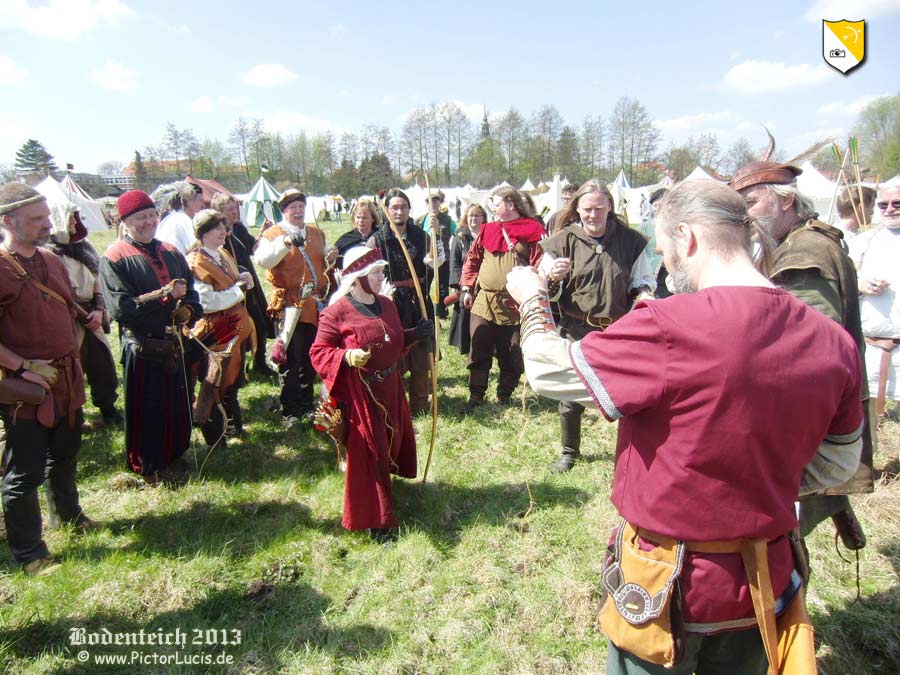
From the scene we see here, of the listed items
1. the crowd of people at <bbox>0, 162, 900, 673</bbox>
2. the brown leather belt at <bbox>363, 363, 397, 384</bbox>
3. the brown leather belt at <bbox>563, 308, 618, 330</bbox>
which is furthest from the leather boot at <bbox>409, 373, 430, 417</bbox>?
the brown leather belt at <bbox>363, 363, 397, 384</bbox>

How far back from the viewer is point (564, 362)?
1.44 metres

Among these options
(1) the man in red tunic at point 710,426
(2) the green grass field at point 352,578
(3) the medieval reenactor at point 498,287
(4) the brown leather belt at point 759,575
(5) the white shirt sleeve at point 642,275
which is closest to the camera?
(1) the man in red tunic at point 710,426

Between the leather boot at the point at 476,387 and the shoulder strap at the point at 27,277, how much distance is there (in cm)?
356

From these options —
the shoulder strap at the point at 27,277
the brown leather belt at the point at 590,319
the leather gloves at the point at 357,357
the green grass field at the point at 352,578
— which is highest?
the shoulder strap at the point at 27,277

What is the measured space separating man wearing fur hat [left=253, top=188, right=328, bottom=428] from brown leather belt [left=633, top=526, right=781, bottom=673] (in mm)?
4247

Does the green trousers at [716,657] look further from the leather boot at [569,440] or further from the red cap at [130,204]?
the red cap at [130,204]

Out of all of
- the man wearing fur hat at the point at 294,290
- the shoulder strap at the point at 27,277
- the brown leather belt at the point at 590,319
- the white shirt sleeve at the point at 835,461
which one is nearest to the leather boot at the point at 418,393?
the man wearing fur hat at the point at 294,290

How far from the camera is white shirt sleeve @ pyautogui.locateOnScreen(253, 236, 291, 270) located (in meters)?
4.85

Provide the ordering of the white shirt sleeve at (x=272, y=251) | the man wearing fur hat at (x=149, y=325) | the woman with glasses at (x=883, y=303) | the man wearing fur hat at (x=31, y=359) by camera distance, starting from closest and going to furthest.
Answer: the man wearing fur hat at (x=31, y=359) < the man wearing fur hat at (x=149, y=325) < the woman with glasses at (x=883, y=303) < the white shirt sleeve at (x=272, y=251)

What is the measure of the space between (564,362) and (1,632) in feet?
10.2

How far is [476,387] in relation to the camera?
5.60m

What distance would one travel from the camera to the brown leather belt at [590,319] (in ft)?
13.1

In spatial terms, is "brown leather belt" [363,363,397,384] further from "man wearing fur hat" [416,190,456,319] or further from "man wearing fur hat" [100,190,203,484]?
"man wearing fur hat" [416,190,456,319]

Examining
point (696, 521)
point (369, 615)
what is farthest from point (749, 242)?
point (369, 615)
